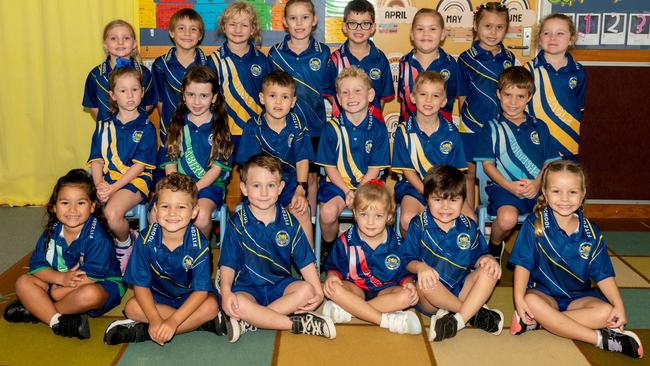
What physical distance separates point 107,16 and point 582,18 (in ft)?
10.5

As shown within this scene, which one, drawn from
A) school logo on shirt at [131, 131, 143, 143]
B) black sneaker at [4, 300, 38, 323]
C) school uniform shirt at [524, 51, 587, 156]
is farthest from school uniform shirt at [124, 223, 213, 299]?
school uniform shirt at [524, 51, 587, 156]

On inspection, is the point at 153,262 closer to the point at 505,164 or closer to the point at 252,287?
the point at 252,287

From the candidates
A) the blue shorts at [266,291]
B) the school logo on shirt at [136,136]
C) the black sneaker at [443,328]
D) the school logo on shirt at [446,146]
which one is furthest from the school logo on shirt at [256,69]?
the black sneaker at [443,328]

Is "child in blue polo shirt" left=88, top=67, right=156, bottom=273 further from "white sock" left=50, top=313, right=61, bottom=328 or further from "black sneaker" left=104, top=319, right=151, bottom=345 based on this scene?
"black sneaker" left=104, top=319, right=151, bottom=345

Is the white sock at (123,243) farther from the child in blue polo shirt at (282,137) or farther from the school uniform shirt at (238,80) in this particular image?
the school uniform shirt at (238,80)

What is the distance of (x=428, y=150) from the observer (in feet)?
10.6

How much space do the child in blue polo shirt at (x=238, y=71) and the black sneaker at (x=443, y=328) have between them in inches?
64.8

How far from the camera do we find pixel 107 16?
4.30 meters

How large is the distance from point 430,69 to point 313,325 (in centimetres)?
176

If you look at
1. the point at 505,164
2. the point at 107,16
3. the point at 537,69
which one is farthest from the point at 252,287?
the point at 107,16

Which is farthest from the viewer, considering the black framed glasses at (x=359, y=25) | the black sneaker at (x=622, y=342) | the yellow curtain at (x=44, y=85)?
the yellow curtain at (x=44, y=85)

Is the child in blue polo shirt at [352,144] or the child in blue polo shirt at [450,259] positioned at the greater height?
the child in blue polo shirt at [352,144]

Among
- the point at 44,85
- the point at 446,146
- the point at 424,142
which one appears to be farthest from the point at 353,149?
the point at 44,85

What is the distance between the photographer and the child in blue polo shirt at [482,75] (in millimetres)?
3707
